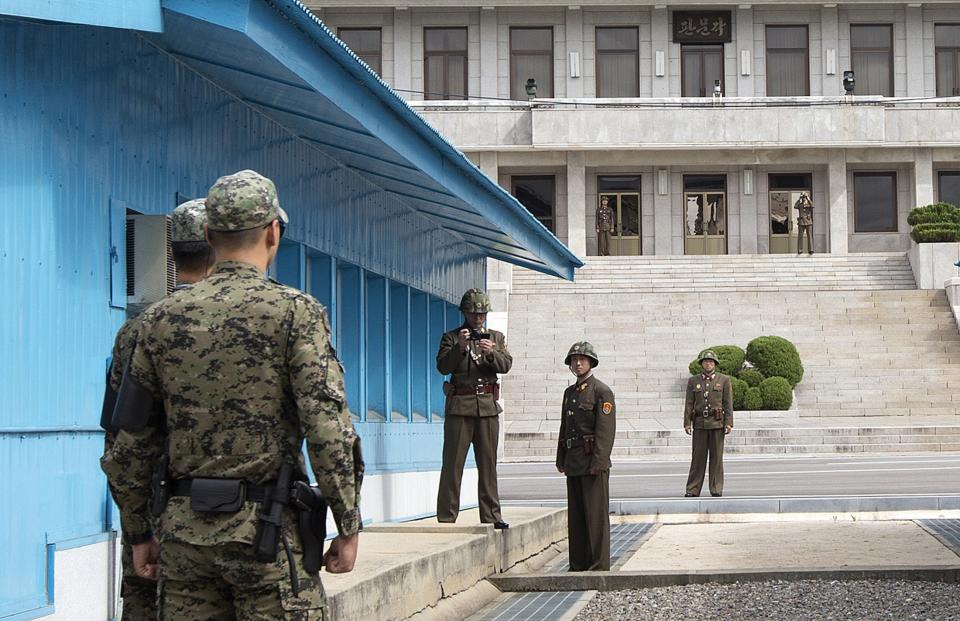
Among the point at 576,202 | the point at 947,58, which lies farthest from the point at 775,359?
the point at 947,58

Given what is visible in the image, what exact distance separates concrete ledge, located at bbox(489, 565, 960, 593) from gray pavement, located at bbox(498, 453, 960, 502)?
7.80 m

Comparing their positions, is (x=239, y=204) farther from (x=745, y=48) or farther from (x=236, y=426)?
(x=745, y=48)

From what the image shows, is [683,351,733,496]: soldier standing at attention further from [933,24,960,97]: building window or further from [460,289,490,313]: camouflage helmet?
[933,24,960,97]: building window

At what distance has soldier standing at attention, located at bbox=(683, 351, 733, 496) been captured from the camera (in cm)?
2047

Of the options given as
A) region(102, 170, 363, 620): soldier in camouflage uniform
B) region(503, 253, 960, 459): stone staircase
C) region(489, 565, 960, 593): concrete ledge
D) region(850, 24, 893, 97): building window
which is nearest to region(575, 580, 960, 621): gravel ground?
region(489, 565, 960, 593): concrete ledge

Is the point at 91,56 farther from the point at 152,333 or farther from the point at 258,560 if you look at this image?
the point at 258,560

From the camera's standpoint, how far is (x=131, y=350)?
490cm

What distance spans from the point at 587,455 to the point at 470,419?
1.04m

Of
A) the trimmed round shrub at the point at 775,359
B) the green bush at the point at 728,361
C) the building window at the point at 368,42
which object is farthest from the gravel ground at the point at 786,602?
the building window at the point at 368,42

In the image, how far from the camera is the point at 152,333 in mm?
4590

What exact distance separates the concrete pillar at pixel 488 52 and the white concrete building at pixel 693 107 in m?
0.05

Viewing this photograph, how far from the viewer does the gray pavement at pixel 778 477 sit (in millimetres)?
20953

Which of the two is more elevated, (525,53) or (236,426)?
(525,53)

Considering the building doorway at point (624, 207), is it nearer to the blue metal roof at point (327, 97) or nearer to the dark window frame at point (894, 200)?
the dark window frame at point (894, 200)
